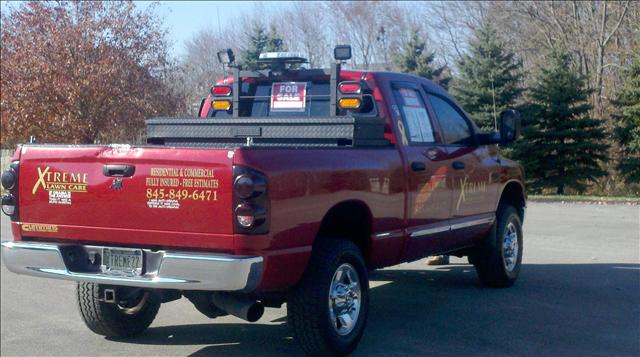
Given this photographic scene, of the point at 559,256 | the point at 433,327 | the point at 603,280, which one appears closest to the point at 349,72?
the point at 433,327

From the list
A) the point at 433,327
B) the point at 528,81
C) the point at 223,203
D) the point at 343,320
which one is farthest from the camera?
the point at 528,81

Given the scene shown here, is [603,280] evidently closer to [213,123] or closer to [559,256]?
[559,256]

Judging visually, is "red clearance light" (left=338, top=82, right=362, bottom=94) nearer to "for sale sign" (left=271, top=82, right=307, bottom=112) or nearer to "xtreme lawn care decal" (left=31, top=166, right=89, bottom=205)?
"for sale sign" (left=271, top=82, right=307, bottom=112)

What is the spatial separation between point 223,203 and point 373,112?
2.31m

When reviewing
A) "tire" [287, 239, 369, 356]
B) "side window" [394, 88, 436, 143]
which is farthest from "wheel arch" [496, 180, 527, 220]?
"tire" [287, 239, 369, 356]

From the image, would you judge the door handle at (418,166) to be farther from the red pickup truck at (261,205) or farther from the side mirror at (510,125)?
the side mirror at (510,125)

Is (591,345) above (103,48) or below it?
below

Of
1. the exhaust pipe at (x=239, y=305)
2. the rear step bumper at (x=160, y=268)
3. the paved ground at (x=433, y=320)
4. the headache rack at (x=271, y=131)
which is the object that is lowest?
the paved ground at (x=433, y=320)

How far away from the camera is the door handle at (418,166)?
7.05 meters

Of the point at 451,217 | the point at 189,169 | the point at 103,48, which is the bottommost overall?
the point at 451,217

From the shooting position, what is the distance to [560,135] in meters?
24.2

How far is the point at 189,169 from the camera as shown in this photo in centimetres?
543

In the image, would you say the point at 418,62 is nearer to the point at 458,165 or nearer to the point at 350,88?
the point at 458,165

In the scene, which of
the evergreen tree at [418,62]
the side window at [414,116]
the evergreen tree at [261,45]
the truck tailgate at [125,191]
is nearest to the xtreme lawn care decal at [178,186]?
the truck tailgate at [125,191]
